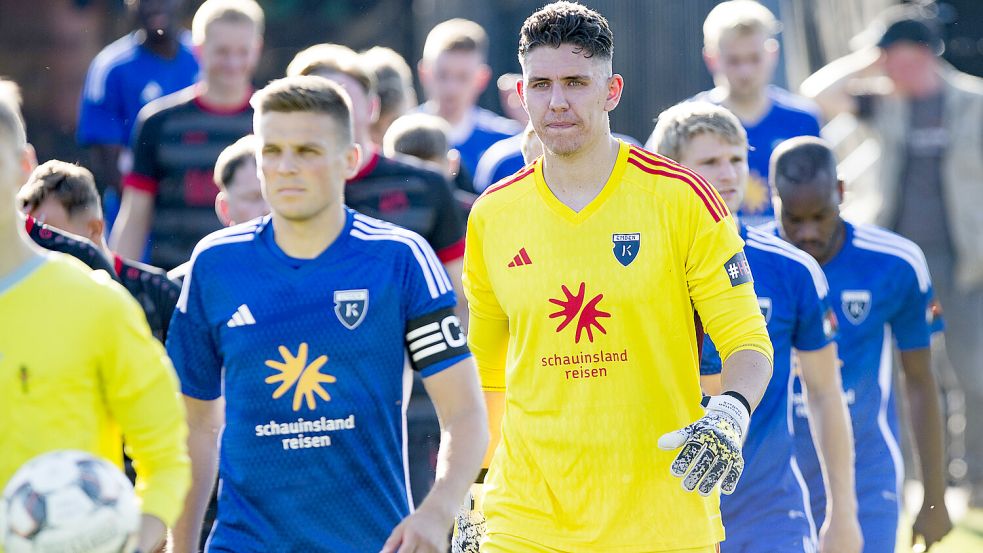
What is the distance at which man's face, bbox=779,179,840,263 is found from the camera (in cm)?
740

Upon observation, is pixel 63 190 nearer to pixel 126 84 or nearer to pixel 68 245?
pixel 68 245

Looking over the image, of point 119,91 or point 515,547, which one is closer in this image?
point 515,547

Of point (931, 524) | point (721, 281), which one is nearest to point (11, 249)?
point (721, 281)

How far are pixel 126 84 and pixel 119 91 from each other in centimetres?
6

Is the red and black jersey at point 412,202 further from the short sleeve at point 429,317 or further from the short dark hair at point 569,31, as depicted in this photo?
the short dark hair at point 569,31

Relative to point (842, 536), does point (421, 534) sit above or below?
above

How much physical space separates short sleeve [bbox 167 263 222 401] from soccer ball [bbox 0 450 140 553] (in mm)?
1608

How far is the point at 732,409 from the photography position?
5004 mm

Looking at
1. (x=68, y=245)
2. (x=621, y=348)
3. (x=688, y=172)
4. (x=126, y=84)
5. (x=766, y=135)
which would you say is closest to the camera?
(x=621, y=348)

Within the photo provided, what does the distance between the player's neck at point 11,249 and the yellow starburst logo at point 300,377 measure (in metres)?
1.43

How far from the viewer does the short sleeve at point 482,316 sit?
576cm

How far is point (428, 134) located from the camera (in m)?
9.39

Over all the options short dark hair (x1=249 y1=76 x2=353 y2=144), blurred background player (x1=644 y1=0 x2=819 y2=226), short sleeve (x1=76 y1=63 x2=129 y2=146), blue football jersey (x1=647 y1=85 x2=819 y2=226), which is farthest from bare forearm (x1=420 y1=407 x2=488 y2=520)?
short sleeve (x1=76 y1=63 x2=129 y2=146)

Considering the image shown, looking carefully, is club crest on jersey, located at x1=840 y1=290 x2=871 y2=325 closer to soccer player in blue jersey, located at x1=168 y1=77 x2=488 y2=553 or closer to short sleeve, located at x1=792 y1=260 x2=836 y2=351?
short sleeve, located at x1=792 y1=260 x2=836 y2=351
